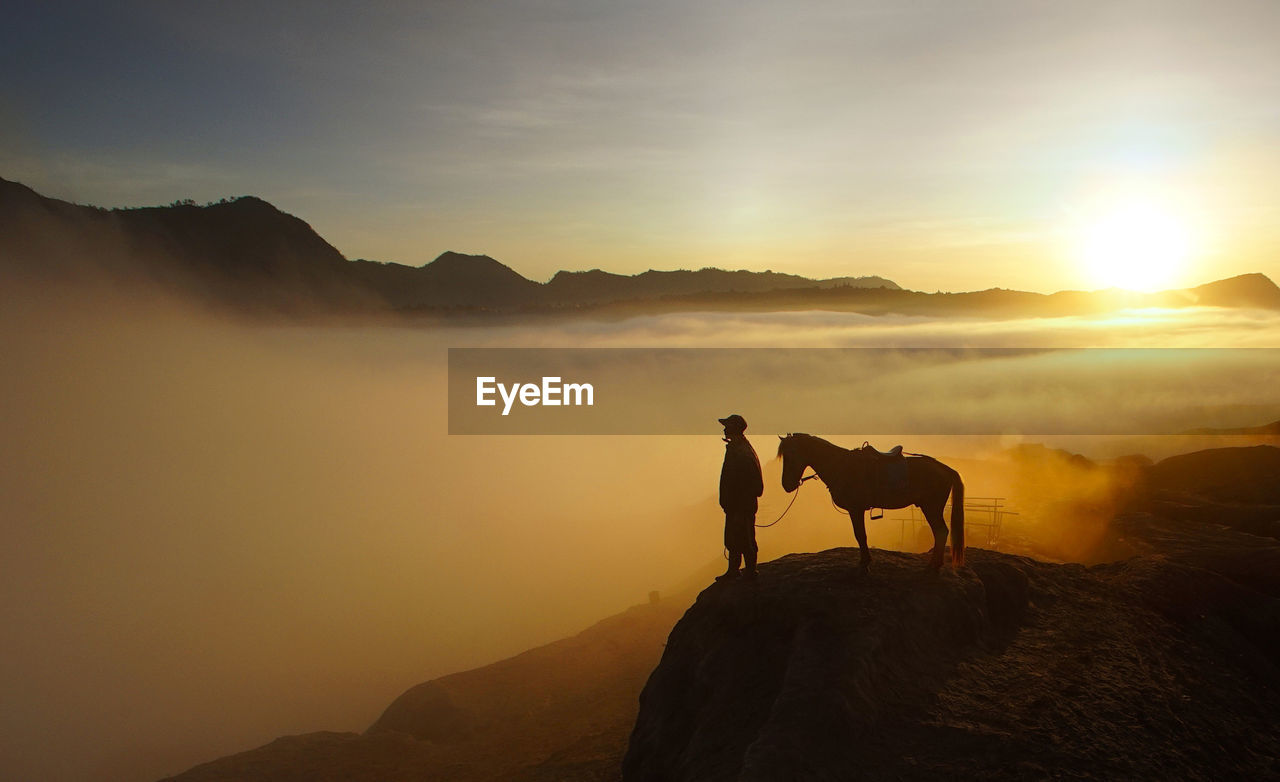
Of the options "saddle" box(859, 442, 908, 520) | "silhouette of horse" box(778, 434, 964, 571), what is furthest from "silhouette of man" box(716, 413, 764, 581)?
"saddle" box(859, 442, 908, 520)

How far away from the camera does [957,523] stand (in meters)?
16.5

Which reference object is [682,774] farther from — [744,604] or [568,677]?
[568,677]

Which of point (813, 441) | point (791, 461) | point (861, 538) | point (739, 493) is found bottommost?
point (861, 538)

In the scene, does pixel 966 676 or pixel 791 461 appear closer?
pixel 966 676

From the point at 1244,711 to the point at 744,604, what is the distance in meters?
9.53

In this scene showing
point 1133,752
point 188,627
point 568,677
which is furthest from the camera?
point 188,627

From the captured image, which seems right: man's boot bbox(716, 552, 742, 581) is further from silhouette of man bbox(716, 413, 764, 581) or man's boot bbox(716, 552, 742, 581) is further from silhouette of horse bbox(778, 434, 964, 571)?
silhouette of horse bbox(778, 434, 964, 571)

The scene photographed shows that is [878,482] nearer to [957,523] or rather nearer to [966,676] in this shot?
[957,523]

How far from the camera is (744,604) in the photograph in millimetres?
16328

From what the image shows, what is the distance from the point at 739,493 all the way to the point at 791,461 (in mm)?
1329

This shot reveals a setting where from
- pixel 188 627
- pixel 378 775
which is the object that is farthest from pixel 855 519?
pixel 188 627

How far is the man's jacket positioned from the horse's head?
554 millimetres

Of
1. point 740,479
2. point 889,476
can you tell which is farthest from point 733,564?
point 889,476

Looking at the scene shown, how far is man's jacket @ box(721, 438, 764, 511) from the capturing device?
1656 centimetres
